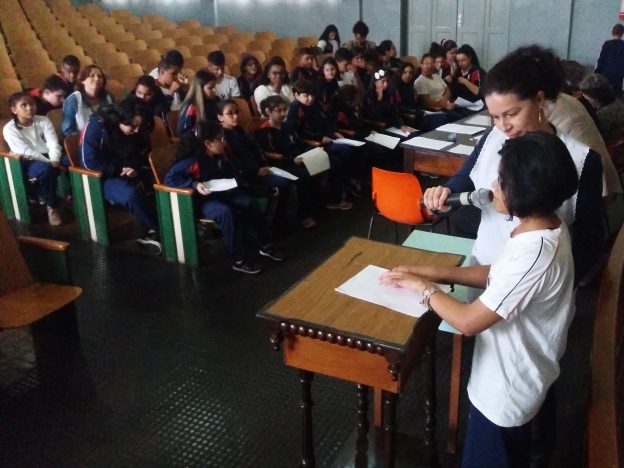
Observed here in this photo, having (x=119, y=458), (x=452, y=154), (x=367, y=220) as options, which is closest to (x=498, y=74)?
(x=119, y=458)

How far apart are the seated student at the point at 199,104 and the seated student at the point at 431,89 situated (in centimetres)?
244

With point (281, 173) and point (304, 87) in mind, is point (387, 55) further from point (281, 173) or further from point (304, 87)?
point (281, 173)

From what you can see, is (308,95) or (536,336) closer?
(536,336)

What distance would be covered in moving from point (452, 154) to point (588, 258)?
2123mm

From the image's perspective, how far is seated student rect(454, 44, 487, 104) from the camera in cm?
674

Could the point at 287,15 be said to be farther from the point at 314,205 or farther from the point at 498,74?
the point at 498,74

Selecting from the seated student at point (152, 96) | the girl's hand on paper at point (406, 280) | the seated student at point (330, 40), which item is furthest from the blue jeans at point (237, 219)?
the seated student at point (330, 40)

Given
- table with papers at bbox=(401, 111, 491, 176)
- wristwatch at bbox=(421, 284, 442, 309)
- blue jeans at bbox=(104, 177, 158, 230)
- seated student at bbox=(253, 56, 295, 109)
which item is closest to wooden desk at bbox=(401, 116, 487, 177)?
table with papers at bbox=(401, 111, 491, 176)

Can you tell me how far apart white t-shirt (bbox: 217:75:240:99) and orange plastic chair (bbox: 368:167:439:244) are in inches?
115

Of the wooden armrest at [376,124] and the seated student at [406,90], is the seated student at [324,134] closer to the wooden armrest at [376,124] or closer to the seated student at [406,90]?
the wooden armrest at [376,124]

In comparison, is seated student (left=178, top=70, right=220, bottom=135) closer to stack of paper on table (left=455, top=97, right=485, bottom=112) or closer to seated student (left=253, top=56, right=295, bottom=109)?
seated student (left=253, top=56, right=295, bottom=109)

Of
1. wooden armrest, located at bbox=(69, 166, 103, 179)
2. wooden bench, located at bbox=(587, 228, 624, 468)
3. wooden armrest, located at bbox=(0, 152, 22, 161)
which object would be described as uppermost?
wooden bench, located at bbox=(587, 228, 624, 468)

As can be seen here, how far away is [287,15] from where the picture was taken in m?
11.0

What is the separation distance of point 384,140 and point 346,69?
5.43ft
